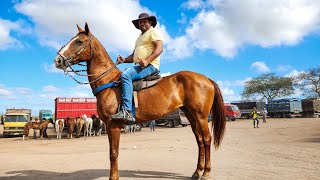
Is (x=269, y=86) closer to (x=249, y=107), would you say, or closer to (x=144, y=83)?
(x=249, y=107)

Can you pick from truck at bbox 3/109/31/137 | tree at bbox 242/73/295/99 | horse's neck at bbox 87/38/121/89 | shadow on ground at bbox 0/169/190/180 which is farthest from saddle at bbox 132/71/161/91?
tree at bbox 242/73/295/99

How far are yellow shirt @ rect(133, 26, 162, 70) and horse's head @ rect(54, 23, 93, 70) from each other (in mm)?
979

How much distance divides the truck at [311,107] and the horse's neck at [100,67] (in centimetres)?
5038

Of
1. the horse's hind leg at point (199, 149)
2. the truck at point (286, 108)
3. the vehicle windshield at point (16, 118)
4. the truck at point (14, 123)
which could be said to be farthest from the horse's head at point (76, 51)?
the truck at point (286, 108)

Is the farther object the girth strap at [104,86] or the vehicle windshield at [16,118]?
the vehicle windshield at [16,118]

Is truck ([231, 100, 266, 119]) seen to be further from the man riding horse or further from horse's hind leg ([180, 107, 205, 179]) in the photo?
the man riding horse

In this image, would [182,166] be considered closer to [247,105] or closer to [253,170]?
[253,170]

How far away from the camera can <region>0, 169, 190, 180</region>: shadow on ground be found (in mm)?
6332

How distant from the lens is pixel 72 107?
31859mm

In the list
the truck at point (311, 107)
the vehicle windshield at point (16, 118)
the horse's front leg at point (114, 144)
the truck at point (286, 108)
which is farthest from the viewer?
the truck at point (286, 108)

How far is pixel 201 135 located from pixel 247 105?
50.2 meters

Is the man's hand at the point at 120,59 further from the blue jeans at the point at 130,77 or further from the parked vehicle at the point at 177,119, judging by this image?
the parked vehicle at the point at 177,119

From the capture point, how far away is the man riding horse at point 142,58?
17.8ft

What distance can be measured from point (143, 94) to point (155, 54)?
2.77 feet
